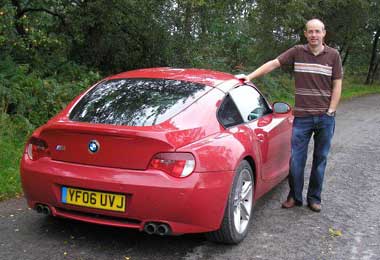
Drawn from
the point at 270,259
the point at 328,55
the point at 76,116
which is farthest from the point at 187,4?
the point at 270,259

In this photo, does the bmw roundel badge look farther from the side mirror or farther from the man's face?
the man's face

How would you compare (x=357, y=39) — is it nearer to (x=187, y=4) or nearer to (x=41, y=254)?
(x=187, y=4)

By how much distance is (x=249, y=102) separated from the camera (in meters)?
5.21

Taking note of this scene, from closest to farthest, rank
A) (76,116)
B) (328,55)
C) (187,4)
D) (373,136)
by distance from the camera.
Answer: (76,116)
(328,55)
(373,136)
(187,4)

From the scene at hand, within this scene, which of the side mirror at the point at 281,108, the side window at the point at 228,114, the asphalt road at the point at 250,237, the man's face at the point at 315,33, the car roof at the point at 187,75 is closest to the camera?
the asphalt road at the point at 250,237

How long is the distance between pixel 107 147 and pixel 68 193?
48cm

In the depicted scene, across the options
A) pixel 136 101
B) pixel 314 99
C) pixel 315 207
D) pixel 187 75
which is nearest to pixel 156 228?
A: pixel 136 101

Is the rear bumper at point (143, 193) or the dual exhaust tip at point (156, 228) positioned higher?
the rear bumper at point (143, 193)

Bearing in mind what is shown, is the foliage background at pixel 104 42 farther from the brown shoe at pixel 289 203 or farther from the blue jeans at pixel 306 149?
the blue jeans at pixel 306 149

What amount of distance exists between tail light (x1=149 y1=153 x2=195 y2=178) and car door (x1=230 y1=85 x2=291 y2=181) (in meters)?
1.06

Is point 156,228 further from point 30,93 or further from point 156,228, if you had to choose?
point 30,93

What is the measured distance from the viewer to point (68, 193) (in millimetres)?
3918

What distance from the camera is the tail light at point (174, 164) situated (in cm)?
375

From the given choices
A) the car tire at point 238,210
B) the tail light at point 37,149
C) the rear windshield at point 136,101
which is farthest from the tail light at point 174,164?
the tail light at point 37,149
